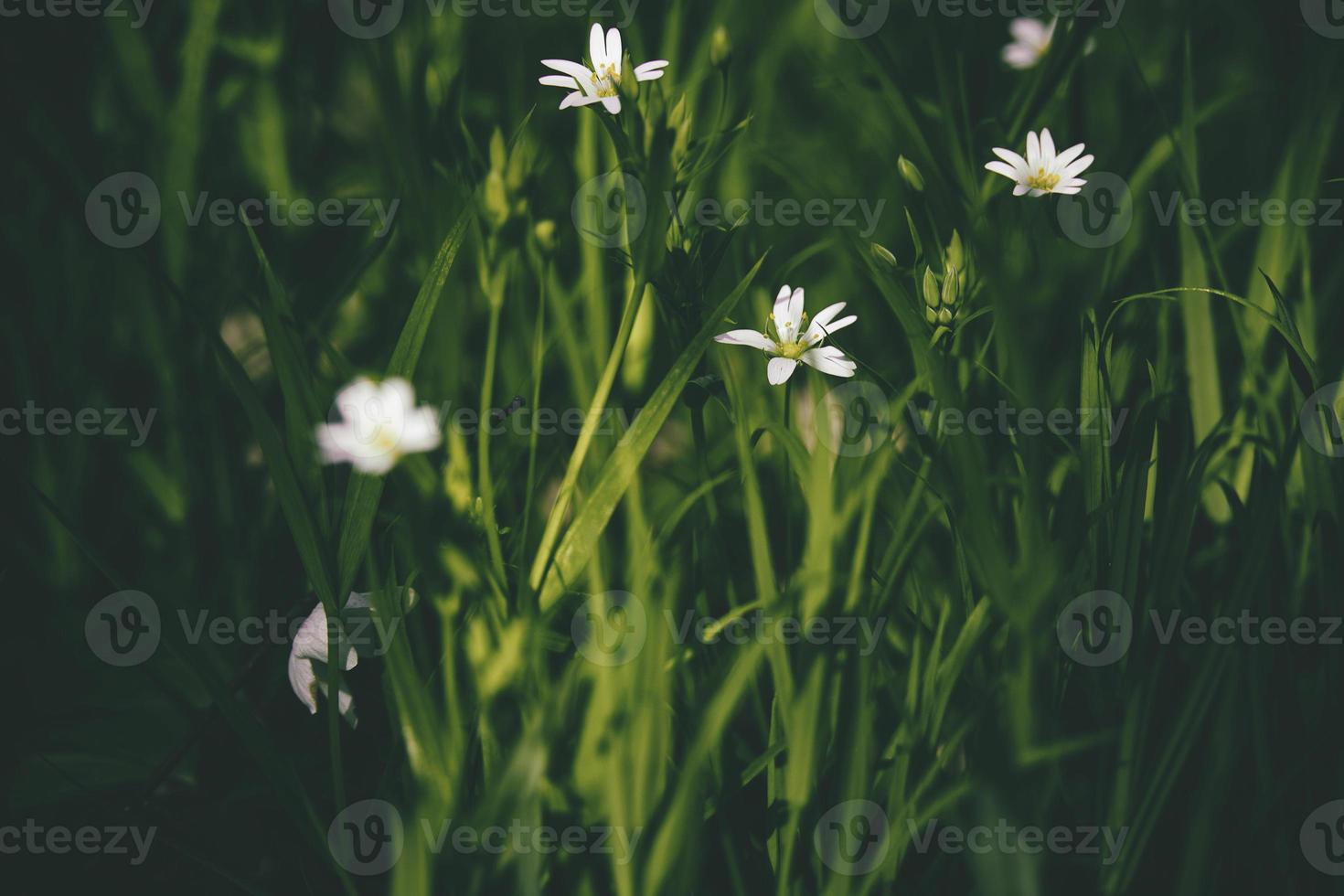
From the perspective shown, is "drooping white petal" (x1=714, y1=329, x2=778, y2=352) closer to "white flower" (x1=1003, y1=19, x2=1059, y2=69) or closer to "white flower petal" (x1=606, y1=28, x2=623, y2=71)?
"white flower petal" (x1=606, y1=28, x2=623, y2=71)

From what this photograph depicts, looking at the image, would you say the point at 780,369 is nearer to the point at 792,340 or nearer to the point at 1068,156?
the point at 792,340

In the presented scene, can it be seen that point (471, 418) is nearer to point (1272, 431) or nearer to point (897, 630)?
point (897, 630)

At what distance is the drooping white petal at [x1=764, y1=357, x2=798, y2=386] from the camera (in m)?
1.12

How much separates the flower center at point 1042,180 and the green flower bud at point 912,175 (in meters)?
0.15

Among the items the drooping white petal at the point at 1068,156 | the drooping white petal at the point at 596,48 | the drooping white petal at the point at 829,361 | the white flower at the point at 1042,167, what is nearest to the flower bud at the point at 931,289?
the drooping white petal at the point at 829,361


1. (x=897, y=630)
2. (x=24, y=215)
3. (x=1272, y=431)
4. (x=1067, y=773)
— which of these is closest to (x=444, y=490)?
(x=897, y=630)

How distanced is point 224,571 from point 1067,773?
3.94 ft

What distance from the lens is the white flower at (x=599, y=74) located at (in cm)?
117

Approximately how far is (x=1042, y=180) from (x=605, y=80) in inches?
24.1

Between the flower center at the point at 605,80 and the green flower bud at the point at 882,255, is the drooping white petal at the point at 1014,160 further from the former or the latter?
the flower center at the point at 605,80

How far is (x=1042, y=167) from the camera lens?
4.42 feet

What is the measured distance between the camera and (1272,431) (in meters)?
1.28

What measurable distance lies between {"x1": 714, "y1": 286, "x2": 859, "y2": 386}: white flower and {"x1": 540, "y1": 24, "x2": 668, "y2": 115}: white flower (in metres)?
0.31

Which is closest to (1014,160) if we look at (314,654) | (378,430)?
(378,430)
